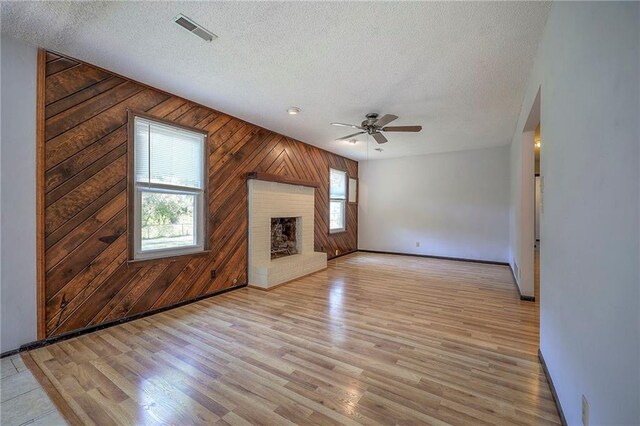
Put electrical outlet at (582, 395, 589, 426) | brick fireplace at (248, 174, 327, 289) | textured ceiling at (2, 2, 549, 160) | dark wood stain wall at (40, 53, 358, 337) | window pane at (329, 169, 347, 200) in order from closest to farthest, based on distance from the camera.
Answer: electrical outlet at (582, 395, 589, 426)
textured ceiling at (2, 2, 549, 160)
dark wood stain wall at (40, 53, 358, 337)
brick fireplace at (248, 174, 327, 289)
window pane at (329, 169, 347, 200)

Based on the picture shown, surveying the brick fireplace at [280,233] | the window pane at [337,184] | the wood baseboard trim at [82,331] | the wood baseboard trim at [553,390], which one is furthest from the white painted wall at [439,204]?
the wood baseboard trim at [82,331]

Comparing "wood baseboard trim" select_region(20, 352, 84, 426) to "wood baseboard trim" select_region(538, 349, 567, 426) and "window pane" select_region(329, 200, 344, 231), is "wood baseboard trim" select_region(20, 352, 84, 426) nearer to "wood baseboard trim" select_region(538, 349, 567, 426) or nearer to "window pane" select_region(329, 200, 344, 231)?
"wood baseboard trim" select_region(538, 349, 567, 426)

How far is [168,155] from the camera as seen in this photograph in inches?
133

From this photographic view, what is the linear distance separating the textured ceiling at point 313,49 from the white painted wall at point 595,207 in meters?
0.64

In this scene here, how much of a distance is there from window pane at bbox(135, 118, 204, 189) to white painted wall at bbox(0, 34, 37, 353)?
865 millimetres

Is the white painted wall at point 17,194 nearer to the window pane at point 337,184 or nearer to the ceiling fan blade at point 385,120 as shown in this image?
the ceiling fan blade at point 385,120

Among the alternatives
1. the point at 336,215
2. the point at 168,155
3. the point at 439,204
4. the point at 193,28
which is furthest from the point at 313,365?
the point at 439,204

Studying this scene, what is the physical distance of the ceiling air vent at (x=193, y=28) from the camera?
2009 mm

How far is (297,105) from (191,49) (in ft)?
4.92

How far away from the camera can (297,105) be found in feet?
12.0

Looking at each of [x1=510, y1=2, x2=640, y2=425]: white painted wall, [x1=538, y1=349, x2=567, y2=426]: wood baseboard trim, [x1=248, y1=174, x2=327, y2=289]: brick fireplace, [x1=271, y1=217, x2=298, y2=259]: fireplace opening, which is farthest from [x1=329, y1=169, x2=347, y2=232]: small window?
[x1=510, y1=2, x2=640, y2=425]: white painted wall

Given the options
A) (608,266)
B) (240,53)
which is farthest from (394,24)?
(608,266)

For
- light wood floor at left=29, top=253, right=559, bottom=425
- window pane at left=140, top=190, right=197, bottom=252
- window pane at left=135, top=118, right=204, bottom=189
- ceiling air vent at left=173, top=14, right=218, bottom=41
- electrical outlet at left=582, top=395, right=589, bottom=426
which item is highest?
ceiling air vent at left=173, top=14, right=218, bottom=41

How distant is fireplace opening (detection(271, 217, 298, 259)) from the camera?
204 inches
